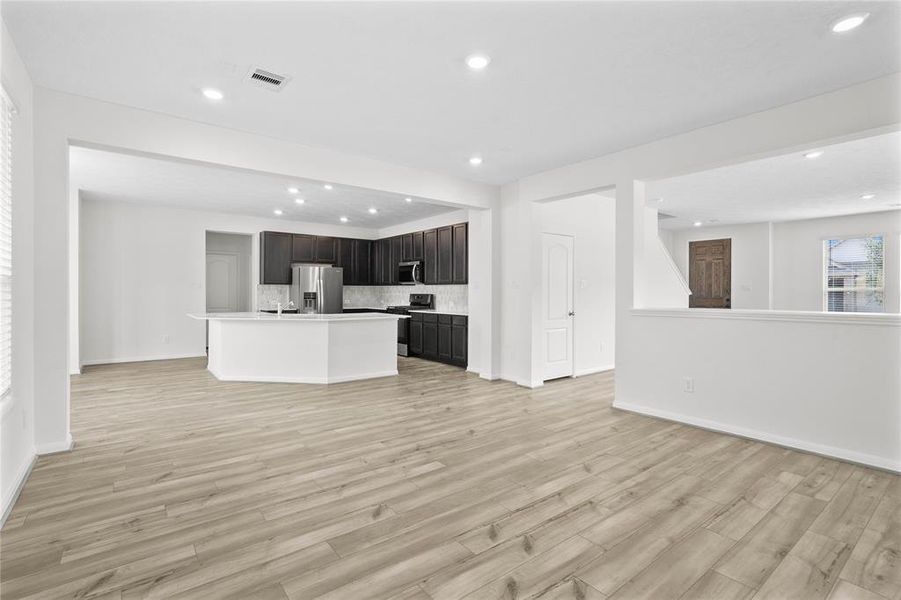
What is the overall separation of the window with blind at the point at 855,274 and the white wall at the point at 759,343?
6.44 metres

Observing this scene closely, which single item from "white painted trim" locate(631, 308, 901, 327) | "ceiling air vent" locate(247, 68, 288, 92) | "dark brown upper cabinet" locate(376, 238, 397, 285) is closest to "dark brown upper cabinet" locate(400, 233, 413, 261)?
"dark brown upper cabinet" locate(376, 238, 397, 285)

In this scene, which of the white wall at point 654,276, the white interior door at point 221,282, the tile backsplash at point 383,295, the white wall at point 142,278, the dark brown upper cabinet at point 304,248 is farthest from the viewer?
the white interior door at point 221,282

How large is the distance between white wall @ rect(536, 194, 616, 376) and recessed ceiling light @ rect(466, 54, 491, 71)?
332cm

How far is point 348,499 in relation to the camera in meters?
2.62

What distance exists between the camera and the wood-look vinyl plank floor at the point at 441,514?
6.17 feet

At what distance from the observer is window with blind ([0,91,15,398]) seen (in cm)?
263

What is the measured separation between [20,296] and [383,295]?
24.9ft

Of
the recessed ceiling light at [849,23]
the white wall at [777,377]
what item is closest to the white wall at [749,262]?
the white wall at [777,377]

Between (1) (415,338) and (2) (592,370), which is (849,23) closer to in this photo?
(2) (592,370)

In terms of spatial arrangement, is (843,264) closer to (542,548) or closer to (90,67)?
(542,548)

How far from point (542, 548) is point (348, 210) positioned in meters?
6.88

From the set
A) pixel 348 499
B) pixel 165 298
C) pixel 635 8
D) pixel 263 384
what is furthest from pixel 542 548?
pixel 165 298

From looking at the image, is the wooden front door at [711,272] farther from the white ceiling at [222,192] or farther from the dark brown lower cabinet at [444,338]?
the white ceiling at [222,192]

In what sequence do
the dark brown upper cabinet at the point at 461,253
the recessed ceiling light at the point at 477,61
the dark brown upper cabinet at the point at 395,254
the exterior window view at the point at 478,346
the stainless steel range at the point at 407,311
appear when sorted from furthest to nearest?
1. the dark brown upper cabinet at the point at 395,254
2. the stainless steel range at the point at 407,311
3. the dark brown upper cabinet at the point at 461,253
4. the recessed ceiling light at the point at 477,61
5. the exterior window view at the point at 478,346
